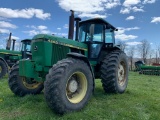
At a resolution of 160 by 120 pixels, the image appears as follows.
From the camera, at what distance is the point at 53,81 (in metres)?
5.12

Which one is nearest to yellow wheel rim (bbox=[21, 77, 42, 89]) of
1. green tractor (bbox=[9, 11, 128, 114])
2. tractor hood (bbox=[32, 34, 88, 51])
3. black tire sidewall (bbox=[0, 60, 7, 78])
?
green tractor (bbox=[9, 11, 128, 114])

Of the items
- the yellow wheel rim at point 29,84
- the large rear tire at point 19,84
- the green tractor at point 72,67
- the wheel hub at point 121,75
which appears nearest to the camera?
the green tractor at point 72,67

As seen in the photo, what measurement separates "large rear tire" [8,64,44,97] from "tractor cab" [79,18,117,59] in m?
2.33

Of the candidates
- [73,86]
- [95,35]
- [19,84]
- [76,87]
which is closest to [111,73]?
[95,35]

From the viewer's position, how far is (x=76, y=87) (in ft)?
19.6

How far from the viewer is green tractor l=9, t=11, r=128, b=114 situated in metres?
5.25

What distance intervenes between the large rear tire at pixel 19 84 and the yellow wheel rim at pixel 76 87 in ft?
6.09

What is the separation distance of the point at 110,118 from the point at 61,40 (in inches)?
107

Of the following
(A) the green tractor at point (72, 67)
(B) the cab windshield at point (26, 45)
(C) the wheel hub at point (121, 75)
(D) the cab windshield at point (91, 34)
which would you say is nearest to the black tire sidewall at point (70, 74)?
(A) the green tractor at point (72, 67)

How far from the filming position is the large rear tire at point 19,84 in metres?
7.22

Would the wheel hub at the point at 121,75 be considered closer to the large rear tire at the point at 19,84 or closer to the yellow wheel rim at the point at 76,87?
the yellow wheel rim at the point at 76,87

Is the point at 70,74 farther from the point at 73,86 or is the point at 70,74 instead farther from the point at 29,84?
the point at 29,84

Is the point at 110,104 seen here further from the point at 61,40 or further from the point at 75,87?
the point at 61,40

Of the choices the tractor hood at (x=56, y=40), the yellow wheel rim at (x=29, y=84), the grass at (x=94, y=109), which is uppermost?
the tractor hood at (x=56, y=40)
